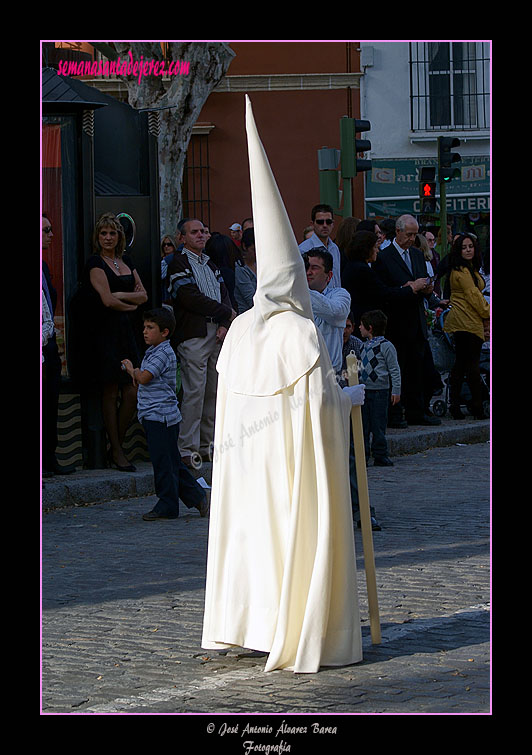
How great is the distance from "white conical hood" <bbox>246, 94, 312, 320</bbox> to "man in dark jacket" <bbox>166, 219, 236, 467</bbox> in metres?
6.33

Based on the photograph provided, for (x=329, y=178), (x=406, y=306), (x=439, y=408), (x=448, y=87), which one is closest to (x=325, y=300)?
(x=406, y=306)

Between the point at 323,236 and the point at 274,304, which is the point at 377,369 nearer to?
the point at 323,236

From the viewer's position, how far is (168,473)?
10523 mm

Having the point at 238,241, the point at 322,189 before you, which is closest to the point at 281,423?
the point at 322,189

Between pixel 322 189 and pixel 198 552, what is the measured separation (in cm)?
777

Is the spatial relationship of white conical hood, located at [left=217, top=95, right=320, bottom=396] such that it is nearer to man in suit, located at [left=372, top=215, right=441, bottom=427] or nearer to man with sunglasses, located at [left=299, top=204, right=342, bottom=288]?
man with sunglasses, located at [left=299, top=204, right=342, bottom=288]

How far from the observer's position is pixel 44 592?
8.03 meters

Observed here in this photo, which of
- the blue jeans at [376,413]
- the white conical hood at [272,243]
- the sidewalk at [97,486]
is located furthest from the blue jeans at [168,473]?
the white conical hood at [272,243]

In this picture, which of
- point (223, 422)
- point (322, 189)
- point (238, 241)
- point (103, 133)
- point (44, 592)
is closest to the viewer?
point (223, 422)

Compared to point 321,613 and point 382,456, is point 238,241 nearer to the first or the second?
point 382,456

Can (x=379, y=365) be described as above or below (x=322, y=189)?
below

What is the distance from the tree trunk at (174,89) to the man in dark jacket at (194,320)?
8.53 metres

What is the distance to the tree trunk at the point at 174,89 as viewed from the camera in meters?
21.1

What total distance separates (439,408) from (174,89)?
7.82 metres
